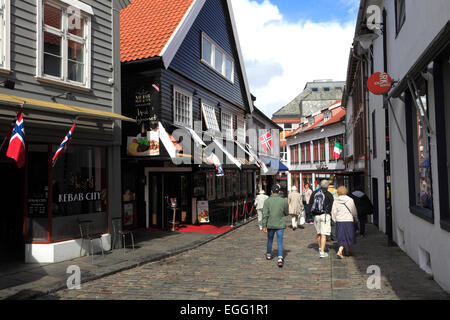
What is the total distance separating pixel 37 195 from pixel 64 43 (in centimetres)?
368

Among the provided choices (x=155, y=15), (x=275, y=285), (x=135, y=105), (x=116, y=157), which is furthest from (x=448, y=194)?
(x=155, y=15)

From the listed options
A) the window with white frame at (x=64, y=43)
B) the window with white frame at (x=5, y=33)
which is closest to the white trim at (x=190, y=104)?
the window with white frame at (x=64, y=43)

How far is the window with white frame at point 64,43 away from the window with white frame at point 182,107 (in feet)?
15.3

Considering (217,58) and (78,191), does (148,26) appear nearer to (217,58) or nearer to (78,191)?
(217,58)

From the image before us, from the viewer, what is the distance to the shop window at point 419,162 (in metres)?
7.86

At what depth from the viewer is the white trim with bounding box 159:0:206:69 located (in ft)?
43.4

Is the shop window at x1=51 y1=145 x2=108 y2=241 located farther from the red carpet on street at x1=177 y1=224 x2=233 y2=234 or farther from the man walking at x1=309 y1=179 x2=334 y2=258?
the man walking at x1=309 y1=179 x2=334 y2=258

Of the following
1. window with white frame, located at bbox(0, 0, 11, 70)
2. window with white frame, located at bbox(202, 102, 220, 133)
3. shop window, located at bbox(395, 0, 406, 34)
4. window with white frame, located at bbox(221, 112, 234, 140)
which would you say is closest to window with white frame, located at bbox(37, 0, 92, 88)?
window with white frame, located at bbox(0, 0, 11, 70)

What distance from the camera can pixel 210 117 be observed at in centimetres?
1750

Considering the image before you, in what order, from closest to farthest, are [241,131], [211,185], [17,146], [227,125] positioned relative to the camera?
[17,146] < [211,185] < [227,125] < [241,131]

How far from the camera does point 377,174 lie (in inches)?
595

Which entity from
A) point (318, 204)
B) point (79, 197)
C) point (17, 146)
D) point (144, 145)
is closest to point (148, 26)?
point (144, 145)

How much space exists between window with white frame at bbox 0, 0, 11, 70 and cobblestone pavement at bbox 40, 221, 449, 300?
15.7 ft
